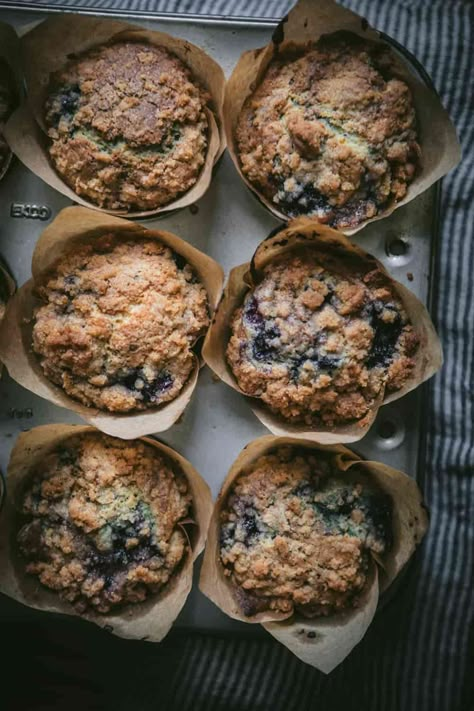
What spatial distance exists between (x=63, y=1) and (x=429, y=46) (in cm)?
108

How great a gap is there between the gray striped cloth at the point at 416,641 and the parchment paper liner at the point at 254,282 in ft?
0.79

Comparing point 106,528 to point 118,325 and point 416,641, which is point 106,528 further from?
point 416,641

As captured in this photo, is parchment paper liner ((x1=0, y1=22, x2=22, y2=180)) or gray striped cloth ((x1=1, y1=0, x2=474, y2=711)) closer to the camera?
parchment paper liner ((x1=0, y1=22, x2=22, y2=180))

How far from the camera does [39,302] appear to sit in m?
2.11

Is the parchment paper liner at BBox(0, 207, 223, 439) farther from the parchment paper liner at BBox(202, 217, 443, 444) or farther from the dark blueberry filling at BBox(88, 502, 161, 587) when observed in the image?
the dark blueberry filling at BBox(88, 502, 161, 587)

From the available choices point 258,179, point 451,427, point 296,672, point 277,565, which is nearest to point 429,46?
point 258,179

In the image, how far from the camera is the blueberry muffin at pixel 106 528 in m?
2.07

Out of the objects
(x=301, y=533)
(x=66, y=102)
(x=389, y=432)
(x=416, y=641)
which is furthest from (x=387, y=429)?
(x=66, y=102)

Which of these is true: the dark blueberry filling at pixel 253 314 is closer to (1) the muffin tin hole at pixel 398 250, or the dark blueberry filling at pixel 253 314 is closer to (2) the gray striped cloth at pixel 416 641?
(1) the muffin tin hole at pixel 398 250

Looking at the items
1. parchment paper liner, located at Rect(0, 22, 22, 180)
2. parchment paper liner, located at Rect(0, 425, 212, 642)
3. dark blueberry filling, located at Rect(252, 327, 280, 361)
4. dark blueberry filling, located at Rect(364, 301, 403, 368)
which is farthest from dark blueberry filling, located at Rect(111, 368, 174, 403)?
parchment paper liner, located at Rect(0, 22, 22, 180)

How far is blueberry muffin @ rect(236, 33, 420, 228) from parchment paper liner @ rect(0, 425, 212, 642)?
778 mm

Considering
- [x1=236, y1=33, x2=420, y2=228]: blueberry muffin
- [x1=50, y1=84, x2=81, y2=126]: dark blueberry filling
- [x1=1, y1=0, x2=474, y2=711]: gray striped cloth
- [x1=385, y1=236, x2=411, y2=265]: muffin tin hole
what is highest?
[x1=236, y1=33, x2=420, y2=228]: blueberry muffin

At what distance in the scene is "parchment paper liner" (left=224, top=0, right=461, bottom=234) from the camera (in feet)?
6.74

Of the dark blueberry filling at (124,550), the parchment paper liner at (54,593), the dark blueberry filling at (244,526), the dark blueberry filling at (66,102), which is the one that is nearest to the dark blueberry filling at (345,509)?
the dark blueberry filling at (244,526)
